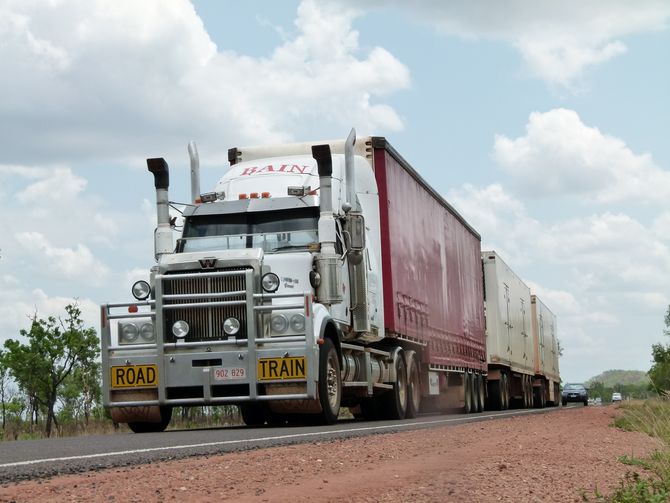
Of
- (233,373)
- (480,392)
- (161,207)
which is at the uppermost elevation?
(161,207)

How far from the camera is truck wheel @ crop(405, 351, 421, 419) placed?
20.1 meters

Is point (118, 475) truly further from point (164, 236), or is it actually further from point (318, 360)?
point (164, 236)

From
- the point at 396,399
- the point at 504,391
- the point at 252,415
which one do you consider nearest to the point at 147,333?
the point at 252,415

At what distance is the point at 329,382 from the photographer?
15.4 meters

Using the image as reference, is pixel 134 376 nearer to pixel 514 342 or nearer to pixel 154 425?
pixel 154 425

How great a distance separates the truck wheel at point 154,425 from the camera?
15.5m

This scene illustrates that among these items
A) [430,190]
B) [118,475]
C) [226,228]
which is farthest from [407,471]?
[430,190]

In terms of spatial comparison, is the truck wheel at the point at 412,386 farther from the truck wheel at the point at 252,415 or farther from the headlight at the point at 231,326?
the headlight at the point at 231,326

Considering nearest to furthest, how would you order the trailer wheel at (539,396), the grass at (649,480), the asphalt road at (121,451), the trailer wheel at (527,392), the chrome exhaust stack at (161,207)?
the grass at (649,480)
the asphalt road at (121,451)
the chrome exhaust stack at (161,207)
the trailer wheel at (527,392)
the trailer wheel at (539,396)

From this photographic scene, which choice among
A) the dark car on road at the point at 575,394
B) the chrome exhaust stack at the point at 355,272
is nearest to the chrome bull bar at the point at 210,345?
the chrome exhaust stack at the point at 355,272

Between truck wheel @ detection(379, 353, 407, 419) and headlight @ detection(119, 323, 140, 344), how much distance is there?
5.66 meters

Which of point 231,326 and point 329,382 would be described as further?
point 329,382

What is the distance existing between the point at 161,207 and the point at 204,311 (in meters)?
1.90

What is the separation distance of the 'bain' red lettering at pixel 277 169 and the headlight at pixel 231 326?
116 inches
